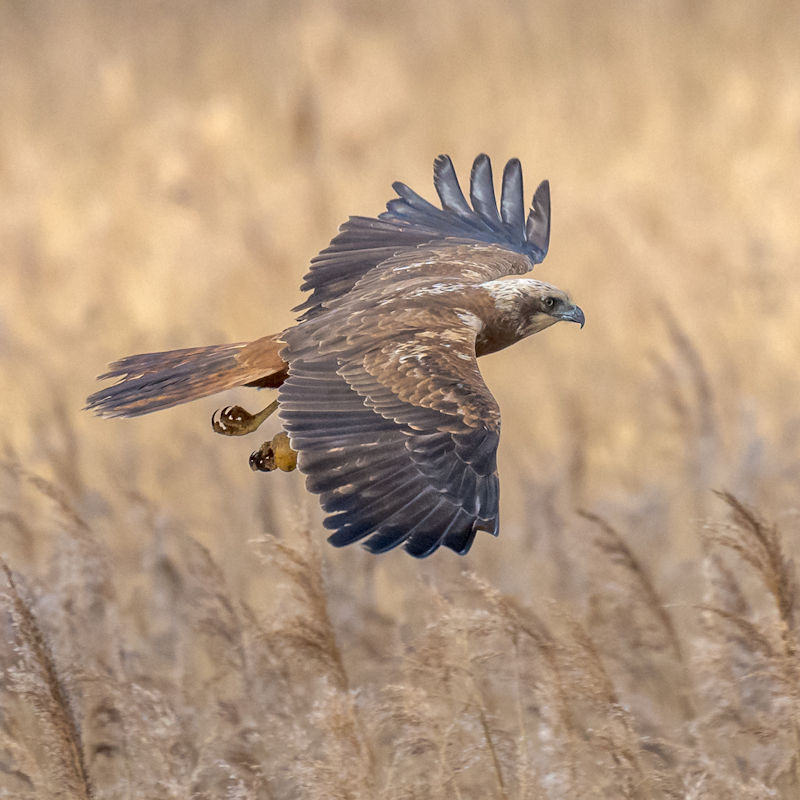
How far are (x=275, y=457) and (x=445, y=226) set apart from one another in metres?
2.36

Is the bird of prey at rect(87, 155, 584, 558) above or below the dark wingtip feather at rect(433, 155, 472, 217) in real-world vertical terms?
below

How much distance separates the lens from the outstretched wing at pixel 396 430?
12.7 feet

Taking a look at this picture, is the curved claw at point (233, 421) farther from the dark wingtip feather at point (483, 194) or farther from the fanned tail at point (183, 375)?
the dark wingtip feather at point (483, 194)

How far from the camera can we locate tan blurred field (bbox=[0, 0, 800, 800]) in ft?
13.0

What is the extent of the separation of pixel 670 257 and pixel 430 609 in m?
5.13

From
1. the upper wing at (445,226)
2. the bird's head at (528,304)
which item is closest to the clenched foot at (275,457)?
the bird's head at (528,304)

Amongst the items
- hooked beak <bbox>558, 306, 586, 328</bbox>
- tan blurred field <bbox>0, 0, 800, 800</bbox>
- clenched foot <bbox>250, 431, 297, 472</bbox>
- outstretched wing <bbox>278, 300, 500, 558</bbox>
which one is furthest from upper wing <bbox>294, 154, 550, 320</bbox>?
clenched foot <bbox>250, 431, 297, 472</bbox>

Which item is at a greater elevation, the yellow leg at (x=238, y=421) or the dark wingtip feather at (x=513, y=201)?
the dark wingtip feather at (x=513, y=201)

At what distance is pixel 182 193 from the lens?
9.98 meters

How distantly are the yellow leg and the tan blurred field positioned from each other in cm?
49

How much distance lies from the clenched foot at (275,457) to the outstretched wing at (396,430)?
212 millimetres

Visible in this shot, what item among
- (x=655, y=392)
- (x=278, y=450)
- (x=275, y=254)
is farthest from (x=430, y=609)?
(x=275, y=254)

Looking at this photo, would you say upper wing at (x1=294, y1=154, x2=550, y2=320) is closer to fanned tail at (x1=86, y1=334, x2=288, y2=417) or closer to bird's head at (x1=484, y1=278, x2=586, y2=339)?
bird's head at (x1=484, y1=278, x2=586, y2=339)

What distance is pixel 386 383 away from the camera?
4.35m
